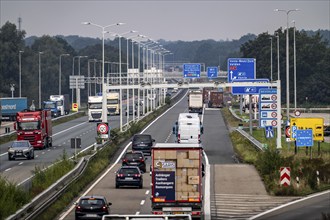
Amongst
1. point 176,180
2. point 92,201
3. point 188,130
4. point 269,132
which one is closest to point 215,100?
point 188,130

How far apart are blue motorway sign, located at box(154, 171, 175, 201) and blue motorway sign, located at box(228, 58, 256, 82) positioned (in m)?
48.2

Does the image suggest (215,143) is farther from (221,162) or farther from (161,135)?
(221,162)

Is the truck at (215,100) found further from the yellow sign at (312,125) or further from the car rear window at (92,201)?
the car rear window at (92,201)

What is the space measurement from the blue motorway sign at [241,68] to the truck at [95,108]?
4516cm

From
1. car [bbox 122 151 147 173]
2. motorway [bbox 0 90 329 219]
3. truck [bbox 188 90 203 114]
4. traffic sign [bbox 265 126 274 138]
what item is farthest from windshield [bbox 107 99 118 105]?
car [bbox 122 151 147 173]

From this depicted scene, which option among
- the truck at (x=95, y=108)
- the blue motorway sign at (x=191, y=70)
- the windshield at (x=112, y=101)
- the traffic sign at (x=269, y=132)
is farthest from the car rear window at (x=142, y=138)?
the windshield at (x=112, y=101)

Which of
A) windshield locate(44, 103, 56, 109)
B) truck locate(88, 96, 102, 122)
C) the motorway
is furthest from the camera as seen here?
windshield locate(44, 103, 56, 109)

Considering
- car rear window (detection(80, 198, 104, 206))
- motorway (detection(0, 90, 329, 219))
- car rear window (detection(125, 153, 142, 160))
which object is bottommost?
motorway (detection(0, 90, 329, 219))

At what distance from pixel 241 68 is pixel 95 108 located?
47665 mm

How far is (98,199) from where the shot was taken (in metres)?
38.0

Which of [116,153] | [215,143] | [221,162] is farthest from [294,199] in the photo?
[215,143]

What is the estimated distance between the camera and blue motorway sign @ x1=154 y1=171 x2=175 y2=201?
125 feet

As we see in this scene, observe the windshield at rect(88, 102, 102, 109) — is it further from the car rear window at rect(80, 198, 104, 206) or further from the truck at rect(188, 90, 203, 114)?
the car rear window at rect(80, 198, 104, 206)

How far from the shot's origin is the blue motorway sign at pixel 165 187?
3812 centimetres
